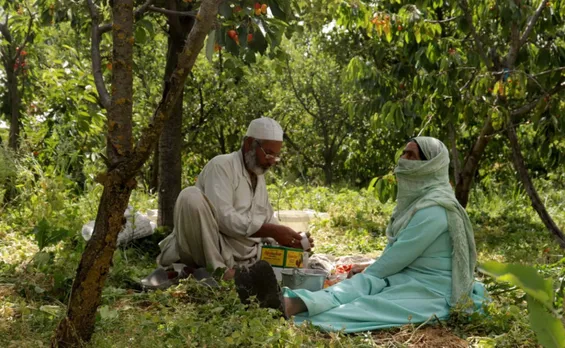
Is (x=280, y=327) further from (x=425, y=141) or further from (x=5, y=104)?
(x=5, y=104)

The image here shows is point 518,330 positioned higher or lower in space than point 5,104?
lower

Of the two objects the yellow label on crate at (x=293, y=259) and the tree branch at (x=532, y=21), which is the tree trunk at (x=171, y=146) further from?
the tree branch at (x=532, y=21)

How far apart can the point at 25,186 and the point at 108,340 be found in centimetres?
391

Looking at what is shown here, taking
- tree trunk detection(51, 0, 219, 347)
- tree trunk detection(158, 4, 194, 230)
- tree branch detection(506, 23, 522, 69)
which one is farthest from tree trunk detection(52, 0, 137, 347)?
tree branch detection(506, 23, 522, 69)

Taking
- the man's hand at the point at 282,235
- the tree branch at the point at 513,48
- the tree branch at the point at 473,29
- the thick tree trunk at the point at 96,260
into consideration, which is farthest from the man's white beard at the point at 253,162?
the tree branch at the point at 513,48

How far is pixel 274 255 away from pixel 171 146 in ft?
6.08

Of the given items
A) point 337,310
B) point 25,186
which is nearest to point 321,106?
point 25,186

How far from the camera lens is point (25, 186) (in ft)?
21.5

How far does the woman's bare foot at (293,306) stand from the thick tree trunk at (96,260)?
102 centimetres

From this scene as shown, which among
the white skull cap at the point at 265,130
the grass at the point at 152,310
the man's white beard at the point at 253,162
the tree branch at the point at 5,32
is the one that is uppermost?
the tree branch at the point at 5,32

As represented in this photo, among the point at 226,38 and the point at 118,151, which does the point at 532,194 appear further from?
the point at 118,151

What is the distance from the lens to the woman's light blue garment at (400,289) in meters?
3.62

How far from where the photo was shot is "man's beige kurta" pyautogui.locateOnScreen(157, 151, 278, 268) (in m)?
4.55

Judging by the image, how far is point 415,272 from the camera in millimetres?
3871
